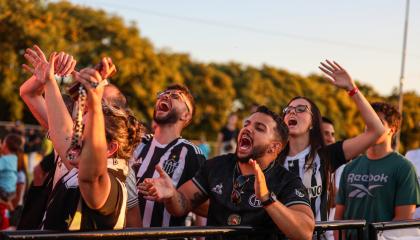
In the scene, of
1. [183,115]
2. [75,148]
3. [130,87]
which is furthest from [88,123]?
[130,87]

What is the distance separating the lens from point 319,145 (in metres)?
5.68

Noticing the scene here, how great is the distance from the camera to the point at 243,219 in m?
4.39

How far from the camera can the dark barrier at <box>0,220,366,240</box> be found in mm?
3057

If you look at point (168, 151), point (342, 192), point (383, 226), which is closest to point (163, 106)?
point (168, 151)

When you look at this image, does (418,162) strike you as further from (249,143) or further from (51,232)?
(51,232)

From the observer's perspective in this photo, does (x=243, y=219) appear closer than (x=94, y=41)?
Yes

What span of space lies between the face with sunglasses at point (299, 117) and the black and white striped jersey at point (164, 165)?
2.49ft

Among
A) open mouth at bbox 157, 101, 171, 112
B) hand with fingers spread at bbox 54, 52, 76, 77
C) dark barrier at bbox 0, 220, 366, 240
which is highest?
hand with fingers spread at bbox 54, 52, 76, 77

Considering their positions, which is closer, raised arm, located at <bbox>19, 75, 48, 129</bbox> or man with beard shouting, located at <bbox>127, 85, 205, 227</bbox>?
raised arm, located at <bbox>19, 75, 48, 129</bbox>

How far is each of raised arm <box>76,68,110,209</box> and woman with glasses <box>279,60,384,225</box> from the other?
2.48 metres

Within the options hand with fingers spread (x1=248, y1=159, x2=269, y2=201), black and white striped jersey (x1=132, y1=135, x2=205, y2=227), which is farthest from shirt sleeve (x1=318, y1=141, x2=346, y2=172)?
hand with fingers spread (x1=248, y1=159, x2=269, y2=201)

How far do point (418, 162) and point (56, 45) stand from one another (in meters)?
38.4

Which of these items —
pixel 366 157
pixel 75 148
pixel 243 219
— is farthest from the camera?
pixel 366 157

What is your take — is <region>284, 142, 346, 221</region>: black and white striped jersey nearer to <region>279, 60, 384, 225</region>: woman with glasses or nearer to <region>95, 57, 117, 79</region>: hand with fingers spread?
<region>279, 60, 384, 225</region>: woman with glasses
